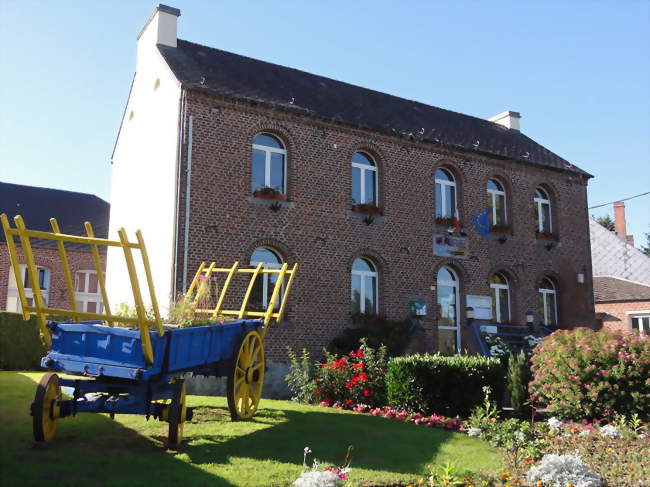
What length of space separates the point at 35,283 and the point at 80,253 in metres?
23.5

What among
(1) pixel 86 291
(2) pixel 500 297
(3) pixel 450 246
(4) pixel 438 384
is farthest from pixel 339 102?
(1) pixel 86 291

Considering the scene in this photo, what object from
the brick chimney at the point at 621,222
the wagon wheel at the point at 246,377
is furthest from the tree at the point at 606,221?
the wagon wheel at the point at 246,377

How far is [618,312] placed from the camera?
2723 cm

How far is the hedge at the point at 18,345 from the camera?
15062 millimetres

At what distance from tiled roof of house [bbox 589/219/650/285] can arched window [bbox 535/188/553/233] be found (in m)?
11.0

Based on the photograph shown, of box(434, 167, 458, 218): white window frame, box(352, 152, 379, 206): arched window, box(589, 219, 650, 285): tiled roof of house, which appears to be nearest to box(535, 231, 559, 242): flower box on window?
box(434, 167, 458, 218): white window frame

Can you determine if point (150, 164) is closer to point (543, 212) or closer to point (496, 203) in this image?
point (496, 203)

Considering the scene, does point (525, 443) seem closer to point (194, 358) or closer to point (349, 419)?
point (349, 419)

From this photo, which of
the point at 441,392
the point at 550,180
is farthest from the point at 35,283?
the point at 550,180

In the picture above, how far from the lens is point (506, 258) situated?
18266mm

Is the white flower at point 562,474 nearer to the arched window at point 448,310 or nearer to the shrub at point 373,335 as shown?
the shrub at point 373,335

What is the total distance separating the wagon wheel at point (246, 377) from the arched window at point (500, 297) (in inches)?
430

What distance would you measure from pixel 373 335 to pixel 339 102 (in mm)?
7150

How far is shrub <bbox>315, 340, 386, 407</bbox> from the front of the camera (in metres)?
11.0
